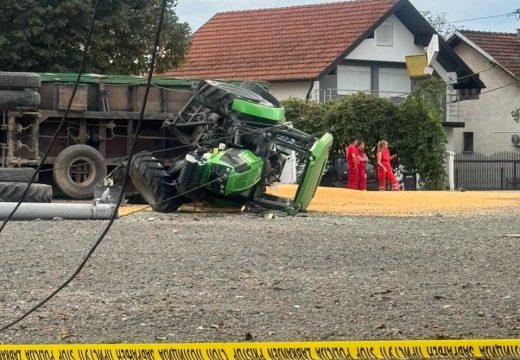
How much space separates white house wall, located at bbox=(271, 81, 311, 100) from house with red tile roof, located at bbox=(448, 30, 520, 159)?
15066 millimetres

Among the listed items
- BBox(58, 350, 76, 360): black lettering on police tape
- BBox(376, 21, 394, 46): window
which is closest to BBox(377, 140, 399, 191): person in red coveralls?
BBox(376, 21, 394, 46): window

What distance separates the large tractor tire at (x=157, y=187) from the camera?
64.5 feet

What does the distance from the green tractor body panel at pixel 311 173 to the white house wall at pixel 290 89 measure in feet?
89.4

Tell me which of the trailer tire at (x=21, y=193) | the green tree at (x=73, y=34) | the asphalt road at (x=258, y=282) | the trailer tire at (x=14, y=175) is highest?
the green tree at (x=73, y=34)

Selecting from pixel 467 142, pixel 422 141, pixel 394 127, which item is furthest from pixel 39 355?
pixel 467 142

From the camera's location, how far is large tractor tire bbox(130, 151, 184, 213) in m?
19.7

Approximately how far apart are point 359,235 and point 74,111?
8.87 metres

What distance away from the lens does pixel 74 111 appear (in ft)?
75.8

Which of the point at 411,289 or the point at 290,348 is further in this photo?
the point at 411,289

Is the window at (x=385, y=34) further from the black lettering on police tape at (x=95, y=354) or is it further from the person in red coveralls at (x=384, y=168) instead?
the black lettering on police tape at (x=95, y=354)

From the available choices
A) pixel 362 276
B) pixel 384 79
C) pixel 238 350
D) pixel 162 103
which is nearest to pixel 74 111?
pixel 162 103

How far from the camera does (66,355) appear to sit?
742 cm

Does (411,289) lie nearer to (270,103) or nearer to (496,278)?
(496,278)

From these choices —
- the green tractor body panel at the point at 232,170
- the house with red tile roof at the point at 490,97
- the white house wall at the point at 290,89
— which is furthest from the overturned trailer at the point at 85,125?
the house with red tile roof at the point at 490,97
